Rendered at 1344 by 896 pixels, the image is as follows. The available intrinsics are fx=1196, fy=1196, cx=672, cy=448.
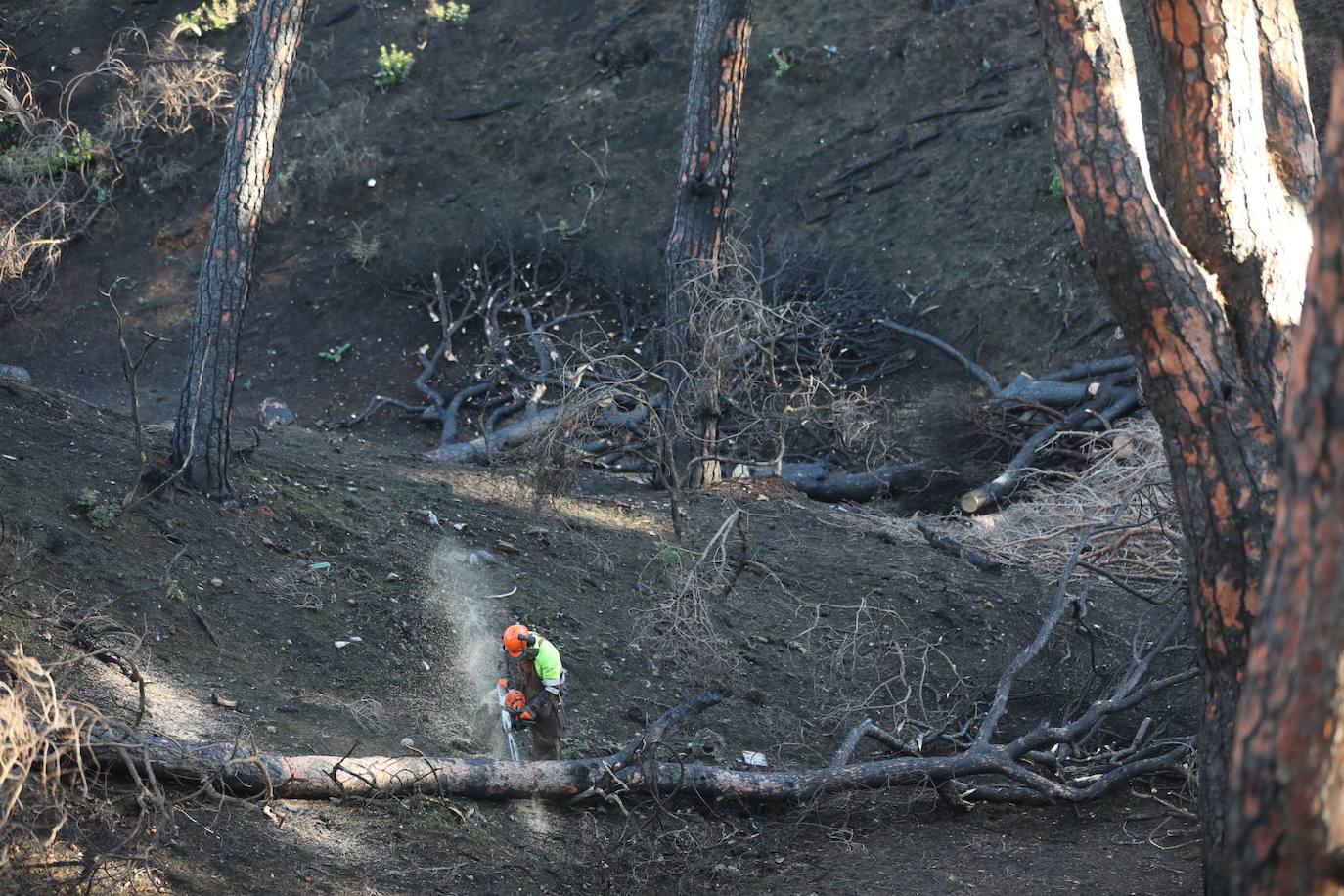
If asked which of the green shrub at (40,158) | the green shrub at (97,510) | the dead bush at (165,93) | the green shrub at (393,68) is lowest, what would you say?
the green shrub at (97,510)

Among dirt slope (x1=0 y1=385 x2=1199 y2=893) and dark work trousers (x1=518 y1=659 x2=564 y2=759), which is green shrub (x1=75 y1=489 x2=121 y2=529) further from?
dark work trousers (x1=518 y1=659 x2=564 y2=759)

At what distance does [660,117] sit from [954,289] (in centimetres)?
554

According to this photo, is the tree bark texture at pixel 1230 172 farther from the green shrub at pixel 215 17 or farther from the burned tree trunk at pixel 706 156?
the green shrub at pixel 215 17

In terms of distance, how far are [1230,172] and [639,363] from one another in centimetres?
767

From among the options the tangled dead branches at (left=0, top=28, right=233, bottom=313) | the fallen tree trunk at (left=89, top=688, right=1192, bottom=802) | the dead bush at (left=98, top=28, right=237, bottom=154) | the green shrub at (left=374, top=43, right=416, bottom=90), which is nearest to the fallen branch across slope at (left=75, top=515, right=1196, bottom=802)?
the fallen tree trunk at (left=89, top=688, right=1192, bottom=802)

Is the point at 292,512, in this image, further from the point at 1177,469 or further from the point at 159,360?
the point at 159,360

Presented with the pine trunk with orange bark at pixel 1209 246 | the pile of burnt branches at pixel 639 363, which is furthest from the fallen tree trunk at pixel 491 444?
the pine trunk with orange bark at pixel 1209 246

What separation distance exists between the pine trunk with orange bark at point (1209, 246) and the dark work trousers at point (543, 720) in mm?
3173

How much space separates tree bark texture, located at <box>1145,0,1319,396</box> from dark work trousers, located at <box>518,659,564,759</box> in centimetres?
363

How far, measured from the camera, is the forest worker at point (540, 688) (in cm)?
604

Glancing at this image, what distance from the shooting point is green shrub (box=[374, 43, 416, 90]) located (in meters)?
18.5

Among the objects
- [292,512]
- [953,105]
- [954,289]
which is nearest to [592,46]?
[953,105]

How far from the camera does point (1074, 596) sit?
848cm

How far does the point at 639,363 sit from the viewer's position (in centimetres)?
1163
